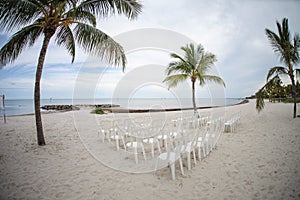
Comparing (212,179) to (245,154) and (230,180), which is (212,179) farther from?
(245,154)

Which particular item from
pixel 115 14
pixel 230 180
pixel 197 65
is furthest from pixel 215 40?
pixel 230 180

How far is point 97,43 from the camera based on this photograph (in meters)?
5.45

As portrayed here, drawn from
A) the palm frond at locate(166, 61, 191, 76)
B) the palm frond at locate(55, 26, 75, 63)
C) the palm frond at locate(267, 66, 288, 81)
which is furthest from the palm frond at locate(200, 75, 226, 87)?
the palm frond at locate(55, 26, 75, 63)

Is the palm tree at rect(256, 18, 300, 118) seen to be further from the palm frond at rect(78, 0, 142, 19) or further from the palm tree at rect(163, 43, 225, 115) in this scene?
the palm frond at rect(78, 0, 142, 19)

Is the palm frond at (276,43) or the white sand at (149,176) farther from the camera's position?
the palm frond at (276,43)

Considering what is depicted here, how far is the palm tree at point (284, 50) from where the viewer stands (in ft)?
28.5

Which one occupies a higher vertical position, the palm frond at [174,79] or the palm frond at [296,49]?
the palm frond at [296,49]

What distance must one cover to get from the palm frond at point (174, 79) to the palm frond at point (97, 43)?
6115 millimetres

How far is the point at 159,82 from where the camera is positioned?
1167cm

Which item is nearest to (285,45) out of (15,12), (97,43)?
(97,43)

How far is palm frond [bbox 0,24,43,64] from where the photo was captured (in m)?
5.28

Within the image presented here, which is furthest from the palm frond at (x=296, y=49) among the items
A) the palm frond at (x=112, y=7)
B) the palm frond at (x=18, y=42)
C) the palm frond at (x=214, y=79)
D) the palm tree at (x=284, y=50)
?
the palm frond at (x=18, y=42)

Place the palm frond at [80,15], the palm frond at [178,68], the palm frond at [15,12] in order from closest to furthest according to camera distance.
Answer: the palm frond at [15,12] < the palm frond at [80,15] < the palm frond at [178,68]

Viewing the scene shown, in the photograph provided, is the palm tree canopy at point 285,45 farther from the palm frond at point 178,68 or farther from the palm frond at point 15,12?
the palm frond at point 15,12
